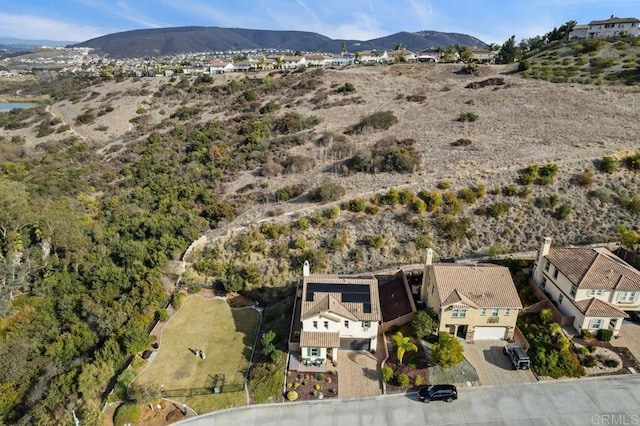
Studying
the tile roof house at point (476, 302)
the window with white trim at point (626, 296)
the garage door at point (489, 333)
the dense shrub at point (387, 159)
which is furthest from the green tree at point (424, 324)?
the dense shrub at point (387, 159)

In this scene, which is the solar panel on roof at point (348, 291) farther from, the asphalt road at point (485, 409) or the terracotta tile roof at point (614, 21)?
the terracotta tile roof at point (614, 21)

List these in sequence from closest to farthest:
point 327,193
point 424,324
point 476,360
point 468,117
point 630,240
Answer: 1. point 476,360
2. point 424,324
3. point 630,240
4. point 327,193
5. point 468,117

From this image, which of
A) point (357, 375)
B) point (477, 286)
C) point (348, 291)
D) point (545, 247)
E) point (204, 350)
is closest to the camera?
point (357, 375)

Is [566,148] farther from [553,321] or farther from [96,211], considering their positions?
[96,211]

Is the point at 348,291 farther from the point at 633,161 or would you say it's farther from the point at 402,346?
the point at 633,161

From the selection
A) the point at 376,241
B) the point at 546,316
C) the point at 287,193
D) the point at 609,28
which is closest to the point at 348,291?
the point at 376,241

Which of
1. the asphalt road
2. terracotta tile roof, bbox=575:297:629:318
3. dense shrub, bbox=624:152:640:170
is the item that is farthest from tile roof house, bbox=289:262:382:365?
dense shrub, bbox=624:152:640:170

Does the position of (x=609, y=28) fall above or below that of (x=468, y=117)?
above

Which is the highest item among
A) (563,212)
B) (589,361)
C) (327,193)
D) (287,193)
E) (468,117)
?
(468,117)
